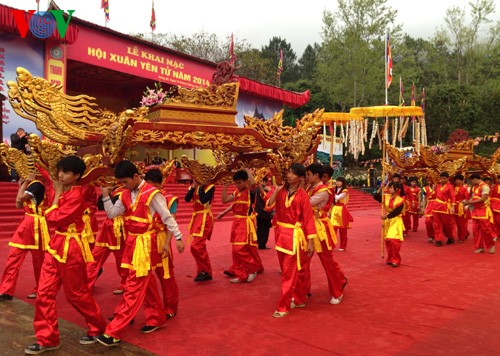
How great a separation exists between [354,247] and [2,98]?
9.60 metres

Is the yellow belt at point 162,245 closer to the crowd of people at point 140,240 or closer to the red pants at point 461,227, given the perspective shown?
the crowd of people at point 140,240

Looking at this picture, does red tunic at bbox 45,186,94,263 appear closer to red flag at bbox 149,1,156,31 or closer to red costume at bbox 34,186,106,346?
red costume at bbox 34,186,106,346

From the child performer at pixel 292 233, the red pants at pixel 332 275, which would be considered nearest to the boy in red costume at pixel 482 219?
the red pants at pixel 332 275

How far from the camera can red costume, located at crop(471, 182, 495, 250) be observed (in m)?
7.67

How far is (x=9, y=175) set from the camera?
11.3m

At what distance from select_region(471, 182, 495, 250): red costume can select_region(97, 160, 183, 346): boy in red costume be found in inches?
243

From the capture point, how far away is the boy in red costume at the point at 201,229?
539cm

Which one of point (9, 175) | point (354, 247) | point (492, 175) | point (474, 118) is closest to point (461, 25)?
point (474, 118)

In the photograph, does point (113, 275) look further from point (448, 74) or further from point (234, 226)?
point (448, 74)

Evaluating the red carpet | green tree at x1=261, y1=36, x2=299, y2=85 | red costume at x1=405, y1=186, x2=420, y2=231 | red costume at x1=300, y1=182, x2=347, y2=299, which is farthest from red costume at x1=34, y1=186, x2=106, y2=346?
green tree at x1=261, y1=36, x2=299, y2=85

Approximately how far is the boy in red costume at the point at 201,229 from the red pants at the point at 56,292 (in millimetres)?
→ 2073

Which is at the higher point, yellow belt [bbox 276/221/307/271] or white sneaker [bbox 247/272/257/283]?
yellow belt [bbox 276/221/307/271]

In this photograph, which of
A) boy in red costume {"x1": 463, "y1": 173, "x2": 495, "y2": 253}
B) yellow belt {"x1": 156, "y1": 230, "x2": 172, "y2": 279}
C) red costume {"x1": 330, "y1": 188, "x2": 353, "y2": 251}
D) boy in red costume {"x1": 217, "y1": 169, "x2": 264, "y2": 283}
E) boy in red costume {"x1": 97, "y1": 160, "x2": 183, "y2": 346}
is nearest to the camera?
boy in red costume {"x1": 97, "y1": 160, "x2": 183, "y2": 346}

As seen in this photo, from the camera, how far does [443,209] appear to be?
883 cm
